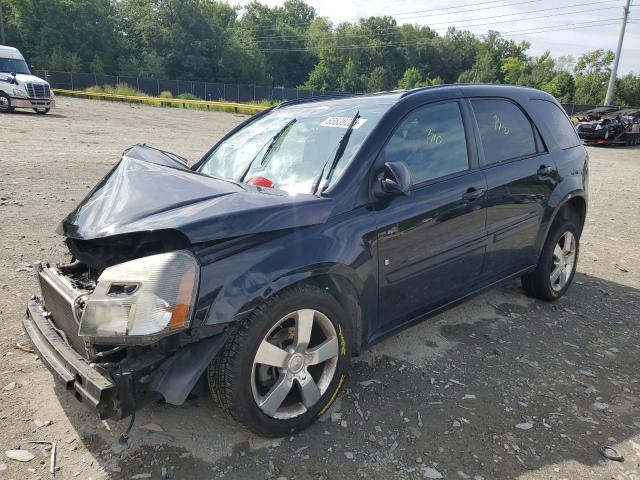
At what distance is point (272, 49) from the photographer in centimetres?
10025

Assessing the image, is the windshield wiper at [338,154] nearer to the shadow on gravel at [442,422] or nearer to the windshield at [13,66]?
the shadow on gravel at [442,422]

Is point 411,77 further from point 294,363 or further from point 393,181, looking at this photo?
point 294,363

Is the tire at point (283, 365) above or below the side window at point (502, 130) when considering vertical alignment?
below

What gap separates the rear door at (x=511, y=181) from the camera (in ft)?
12.4

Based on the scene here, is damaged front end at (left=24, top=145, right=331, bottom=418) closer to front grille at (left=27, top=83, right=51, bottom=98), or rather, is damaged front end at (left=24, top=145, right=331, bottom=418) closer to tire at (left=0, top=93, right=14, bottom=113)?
front grille at (left=27, top=83, right=51, bottom=98)

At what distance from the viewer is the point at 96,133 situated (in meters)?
15.7

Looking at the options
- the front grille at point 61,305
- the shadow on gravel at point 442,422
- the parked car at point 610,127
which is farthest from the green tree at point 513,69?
the front grille at point 61,305

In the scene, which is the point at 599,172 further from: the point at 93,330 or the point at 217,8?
the point at 217,8

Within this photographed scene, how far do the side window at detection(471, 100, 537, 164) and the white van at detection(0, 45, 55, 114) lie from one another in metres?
21.2

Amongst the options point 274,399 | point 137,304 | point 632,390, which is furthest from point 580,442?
point 137,304

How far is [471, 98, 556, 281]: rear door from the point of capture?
3.77 m

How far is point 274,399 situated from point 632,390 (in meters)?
2.44

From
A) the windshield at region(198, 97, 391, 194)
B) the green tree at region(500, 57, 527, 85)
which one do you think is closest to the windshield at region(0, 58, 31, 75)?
the windshield at region(198, 97, 391, 194)

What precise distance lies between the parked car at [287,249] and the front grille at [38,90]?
19872 mm
